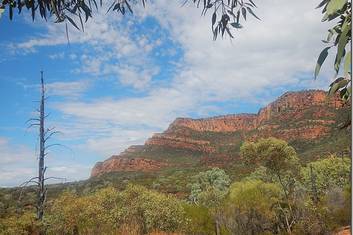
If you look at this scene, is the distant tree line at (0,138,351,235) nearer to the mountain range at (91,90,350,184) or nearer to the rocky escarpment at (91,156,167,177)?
the mountain range at (91,90,350,184)

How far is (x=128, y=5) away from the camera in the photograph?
3.57 m

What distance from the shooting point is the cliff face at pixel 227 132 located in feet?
289

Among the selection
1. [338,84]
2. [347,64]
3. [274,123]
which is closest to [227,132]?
[274,123]

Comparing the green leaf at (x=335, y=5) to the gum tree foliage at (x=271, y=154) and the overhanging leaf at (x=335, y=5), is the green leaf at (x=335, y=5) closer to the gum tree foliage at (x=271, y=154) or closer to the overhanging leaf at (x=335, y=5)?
the overhanging leaf at (x=335, y=5)

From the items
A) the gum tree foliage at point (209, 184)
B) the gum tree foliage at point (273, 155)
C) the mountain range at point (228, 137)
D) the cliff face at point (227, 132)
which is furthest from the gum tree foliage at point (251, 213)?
the cliff face at point (227, 132)

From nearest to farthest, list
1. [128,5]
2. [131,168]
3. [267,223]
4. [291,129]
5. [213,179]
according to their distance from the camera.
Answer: [128,5], [267,223], [213,179], [291,129], [131,168]

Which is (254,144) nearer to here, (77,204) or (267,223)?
(267,223)

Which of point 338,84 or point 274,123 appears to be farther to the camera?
point 274,123

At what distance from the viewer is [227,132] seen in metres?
127

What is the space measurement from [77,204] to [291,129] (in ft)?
250

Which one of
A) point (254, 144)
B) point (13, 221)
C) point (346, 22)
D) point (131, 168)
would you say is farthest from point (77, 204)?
point (131, 168)

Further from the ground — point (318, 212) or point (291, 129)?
point (291, 129)

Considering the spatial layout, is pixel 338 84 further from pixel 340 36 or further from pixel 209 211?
pixel 209 211

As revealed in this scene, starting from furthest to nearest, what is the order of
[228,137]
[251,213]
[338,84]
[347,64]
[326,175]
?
[228,137] → [326,175] → [251,213] → [338,84] → [347,64]
